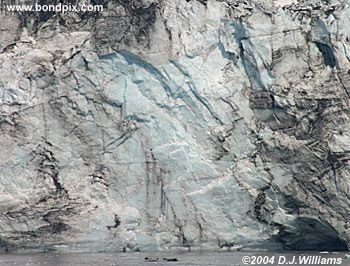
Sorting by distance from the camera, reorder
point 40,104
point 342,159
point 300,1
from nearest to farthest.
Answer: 1. point 342,159
2. point 40,104
3. point 300,1

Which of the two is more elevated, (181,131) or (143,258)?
(181,131)

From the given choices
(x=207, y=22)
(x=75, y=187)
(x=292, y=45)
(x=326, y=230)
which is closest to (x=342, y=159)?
(x=326, y=230)

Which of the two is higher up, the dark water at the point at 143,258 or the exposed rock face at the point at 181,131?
the exposed rock face at the point at 181,131

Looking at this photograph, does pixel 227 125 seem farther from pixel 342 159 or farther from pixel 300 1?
pixel 300 1

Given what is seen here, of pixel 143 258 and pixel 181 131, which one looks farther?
pixel 181 131
